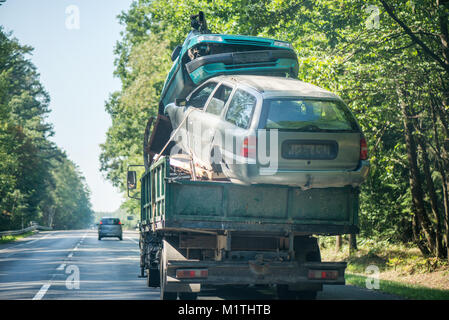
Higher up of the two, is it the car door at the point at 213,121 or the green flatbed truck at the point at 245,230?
the car door at the point at 213,121

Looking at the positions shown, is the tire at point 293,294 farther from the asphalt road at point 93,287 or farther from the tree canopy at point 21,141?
the tree canopy at point 21,141

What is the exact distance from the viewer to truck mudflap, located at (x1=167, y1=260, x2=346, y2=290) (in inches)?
310

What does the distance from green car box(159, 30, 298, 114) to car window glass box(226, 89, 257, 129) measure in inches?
68.8

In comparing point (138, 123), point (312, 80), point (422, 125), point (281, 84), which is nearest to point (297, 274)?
point (281, 84)

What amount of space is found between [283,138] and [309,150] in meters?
0.38

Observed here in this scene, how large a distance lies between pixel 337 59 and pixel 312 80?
28.6 inches

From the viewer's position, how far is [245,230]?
26.3 feet

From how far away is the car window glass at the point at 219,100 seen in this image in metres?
8.77

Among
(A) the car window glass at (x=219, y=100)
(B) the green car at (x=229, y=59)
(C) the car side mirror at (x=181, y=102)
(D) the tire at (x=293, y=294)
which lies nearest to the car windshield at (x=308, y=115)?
(A) the car window glass at (x=219, y=100)

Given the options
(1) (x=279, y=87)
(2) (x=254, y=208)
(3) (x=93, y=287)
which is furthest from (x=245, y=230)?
(3) (x=93, y=287)

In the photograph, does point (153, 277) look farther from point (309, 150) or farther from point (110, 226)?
point (110, 226)

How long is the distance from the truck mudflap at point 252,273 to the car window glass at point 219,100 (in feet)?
7.09

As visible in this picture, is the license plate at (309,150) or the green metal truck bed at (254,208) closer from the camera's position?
the license plate at (309,150)

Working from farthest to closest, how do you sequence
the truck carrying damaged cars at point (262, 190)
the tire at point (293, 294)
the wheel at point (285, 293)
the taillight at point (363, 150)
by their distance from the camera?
the wheel at point (285, 293) → the tire at point (293, 294) → the taillight at point (363, 150) → the truck carrying damaged cars at point (262, 190)
